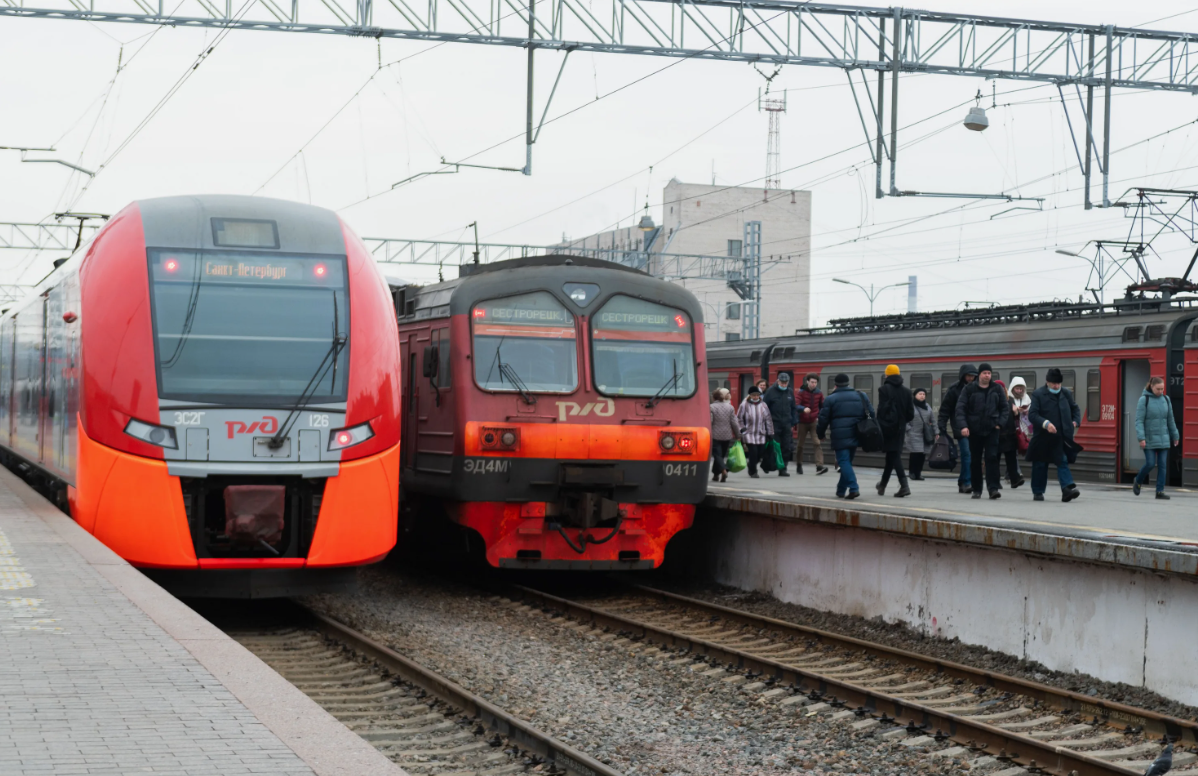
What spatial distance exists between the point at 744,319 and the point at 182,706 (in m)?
48.1

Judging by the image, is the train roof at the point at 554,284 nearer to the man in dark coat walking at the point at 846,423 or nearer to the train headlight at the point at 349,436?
the man in dark coat walking at the point at 846,423

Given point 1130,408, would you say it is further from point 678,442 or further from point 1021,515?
point 678,442

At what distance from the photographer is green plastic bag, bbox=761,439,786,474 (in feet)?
68.1

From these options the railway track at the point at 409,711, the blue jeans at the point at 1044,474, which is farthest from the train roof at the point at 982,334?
the railway track at the point at 409,711

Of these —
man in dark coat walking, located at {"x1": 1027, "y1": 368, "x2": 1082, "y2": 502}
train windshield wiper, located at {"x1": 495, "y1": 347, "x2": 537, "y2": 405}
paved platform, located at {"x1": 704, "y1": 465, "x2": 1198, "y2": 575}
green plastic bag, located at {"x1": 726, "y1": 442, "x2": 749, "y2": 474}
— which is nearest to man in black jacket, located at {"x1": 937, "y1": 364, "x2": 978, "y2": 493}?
paved platform, located at {"x1": 704, "y1": 465, "x2": 1198, "y2": 575}

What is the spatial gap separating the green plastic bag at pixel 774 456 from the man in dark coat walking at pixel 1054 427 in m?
5.81

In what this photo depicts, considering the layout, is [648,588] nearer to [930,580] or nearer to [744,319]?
[930,580]

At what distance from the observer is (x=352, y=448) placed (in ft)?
35.0

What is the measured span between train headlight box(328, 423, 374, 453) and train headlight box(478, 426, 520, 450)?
2.17 metres

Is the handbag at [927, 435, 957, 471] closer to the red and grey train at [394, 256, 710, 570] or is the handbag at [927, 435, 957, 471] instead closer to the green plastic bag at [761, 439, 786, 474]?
the green plastic bag at [761, 439, 786, 474]

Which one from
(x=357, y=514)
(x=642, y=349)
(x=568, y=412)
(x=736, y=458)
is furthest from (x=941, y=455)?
(x=357, y=514)

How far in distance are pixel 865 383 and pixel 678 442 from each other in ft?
43.9

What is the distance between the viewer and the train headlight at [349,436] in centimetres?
1061

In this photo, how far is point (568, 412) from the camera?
1311 centimetres
